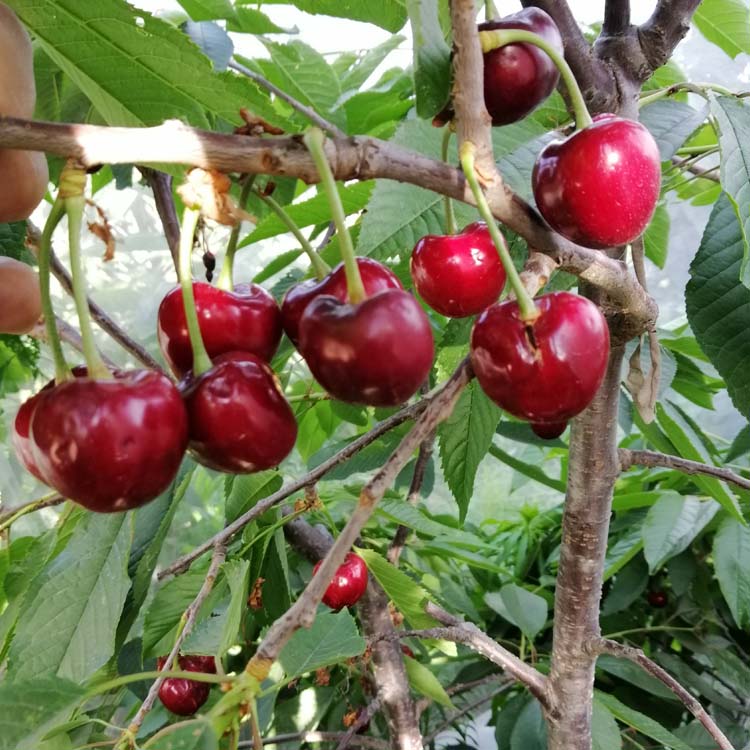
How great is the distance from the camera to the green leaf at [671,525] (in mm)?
926

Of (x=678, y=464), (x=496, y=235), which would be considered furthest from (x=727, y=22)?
(x=496, y=235)

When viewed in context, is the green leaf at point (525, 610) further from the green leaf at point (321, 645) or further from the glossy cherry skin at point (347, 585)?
the green leaf at point (321, 645)

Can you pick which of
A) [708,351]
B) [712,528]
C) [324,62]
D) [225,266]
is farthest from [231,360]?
[712,528]

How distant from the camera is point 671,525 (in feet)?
3.10

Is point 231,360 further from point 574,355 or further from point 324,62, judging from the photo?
point 324,62

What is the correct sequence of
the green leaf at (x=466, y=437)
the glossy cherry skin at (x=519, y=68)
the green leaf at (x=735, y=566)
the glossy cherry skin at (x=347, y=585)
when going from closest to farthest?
1. the glossy cherry skin at (x=519, y=68)
2. the green leaf at (x=466, y=437)
3. the glossy cherry skin at (x=347, y=585)
4. the green leaf at (x=735, y=566)

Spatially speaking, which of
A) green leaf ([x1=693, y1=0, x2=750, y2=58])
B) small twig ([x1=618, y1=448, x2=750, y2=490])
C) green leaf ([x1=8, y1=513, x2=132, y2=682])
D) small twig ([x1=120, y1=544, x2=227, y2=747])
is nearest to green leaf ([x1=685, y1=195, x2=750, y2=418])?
small twig ([x1=618, y1=448, x2=750, y2=490])

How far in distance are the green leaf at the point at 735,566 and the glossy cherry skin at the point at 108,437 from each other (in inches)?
33.4

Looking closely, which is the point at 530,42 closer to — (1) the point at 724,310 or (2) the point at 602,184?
(2) the point at 602,184

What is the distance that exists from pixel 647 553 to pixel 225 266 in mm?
769

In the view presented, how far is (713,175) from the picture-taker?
750 millimetres

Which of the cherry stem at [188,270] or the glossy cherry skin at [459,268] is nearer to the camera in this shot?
the cherry stem at [188,270]

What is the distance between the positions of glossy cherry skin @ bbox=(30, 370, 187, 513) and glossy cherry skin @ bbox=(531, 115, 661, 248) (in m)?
0.19

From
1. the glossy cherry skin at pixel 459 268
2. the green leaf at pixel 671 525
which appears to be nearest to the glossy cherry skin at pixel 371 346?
the glossy cherry skin at pixel 459 268
